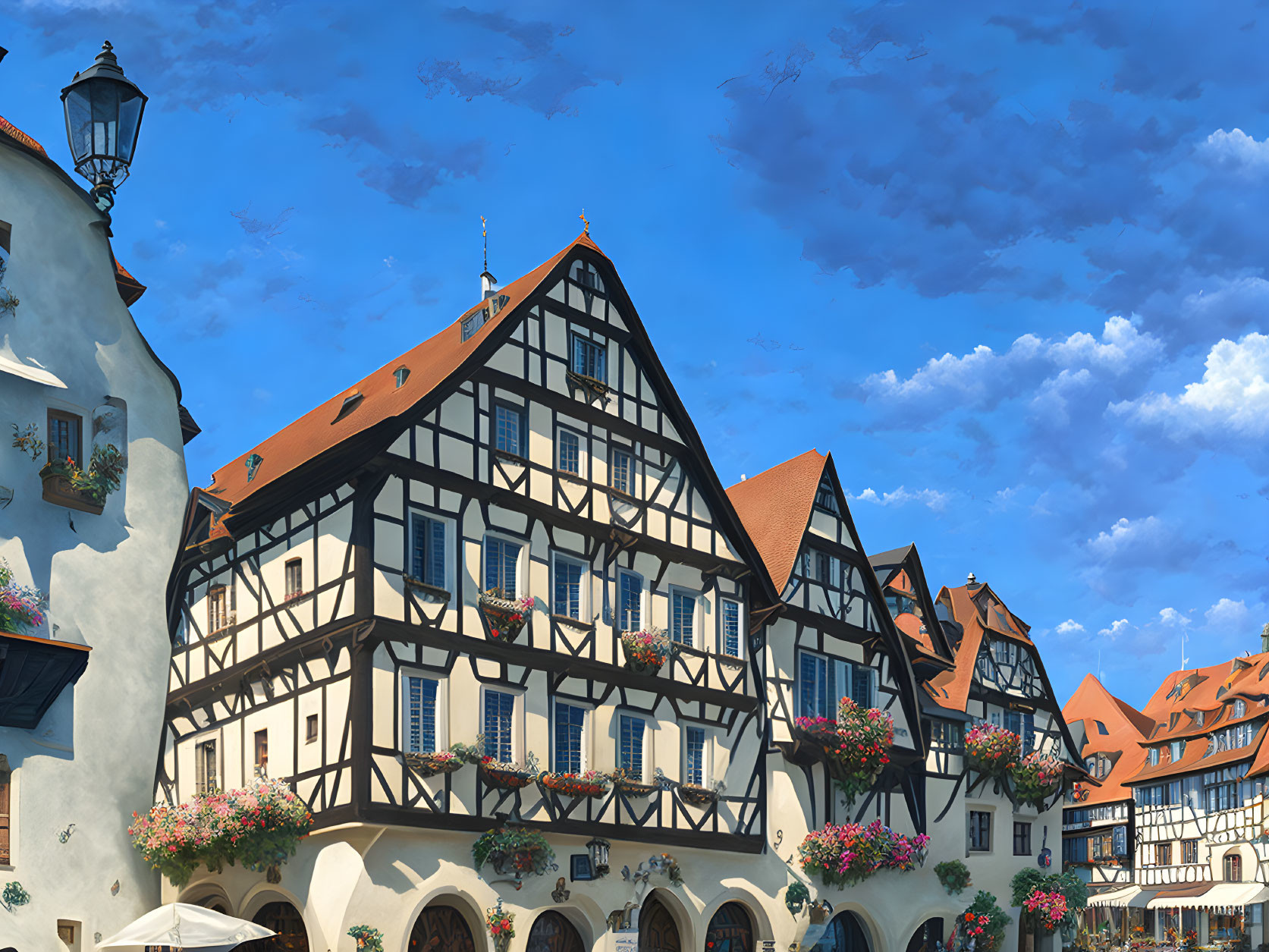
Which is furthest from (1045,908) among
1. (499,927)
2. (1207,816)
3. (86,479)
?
(86,479)

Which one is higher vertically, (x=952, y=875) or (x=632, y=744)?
(x=632, y=744)

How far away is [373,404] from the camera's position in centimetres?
2944

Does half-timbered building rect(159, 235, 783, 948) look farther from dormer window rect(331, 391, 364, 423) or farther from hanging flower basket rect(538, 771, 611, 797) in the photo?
hanging flower basket rect(538, 771, 611, 797)

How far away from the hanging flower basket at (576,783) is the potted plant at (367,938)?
437 centimetres

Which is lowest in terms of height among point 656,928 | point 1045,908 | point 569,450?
point 1045,908

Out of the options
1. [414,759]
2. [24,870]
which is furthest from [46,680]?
[414,759]

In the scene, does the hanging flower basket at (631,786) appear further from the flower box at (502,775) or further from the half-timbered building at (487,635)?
the flower box at (502,775)

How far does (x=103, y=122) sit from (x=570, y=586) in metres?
15.8

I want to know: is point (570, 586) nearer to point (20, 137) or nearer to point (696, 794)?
point (696, 794)

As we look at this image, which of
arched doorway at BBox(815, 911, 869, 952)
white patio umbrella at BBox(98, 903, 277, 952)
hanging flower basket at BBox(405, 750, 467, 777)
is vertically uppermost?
hanging flower basket at BBox(405, 750, 467, 777)

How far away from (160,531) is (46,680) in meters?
5.54

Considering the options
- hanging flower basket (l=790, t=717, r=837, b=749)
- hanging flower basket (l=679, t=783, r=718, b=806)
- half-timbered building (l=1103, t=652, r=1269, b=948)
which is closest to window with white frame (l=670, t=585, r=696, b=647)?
hanging flower basket (l=679, t=783, r=718, b=806)

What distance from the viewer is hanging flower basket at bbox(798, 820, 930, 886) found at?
107ft

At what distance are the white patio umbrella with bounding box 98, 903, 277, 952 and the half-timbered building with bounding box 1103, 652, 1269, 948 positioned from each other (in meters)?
44.8
